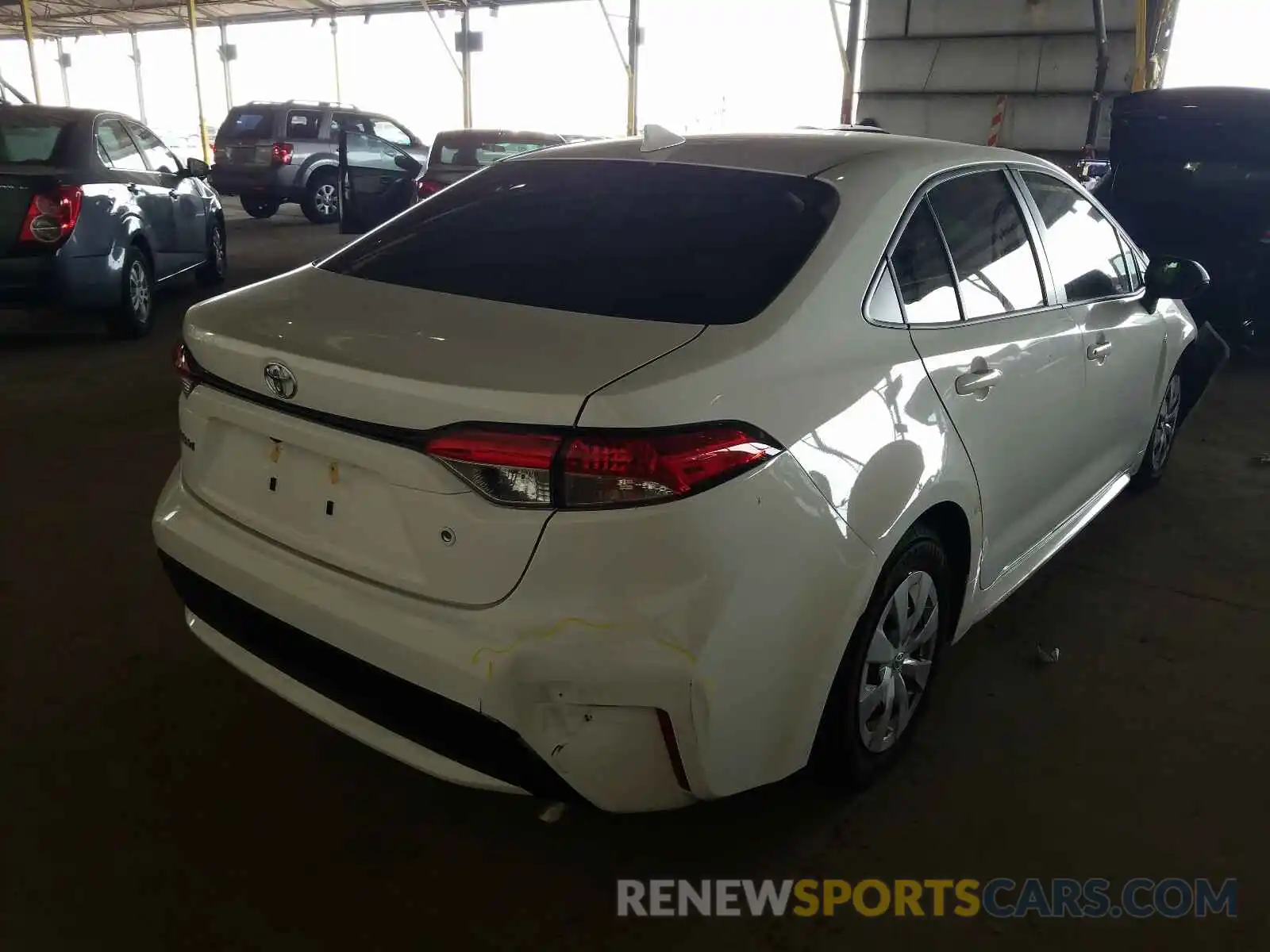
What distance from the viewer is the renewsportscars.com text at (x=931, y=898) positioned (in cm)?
192

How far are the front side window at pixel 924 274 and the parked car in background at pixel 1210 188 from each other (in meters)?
5.24

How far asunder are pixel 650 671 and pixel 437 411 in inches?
20.5

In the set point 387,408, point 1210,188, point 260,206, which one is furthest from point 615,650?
point 260,206

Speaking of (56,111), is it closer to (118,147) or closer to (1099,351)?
(118,147)

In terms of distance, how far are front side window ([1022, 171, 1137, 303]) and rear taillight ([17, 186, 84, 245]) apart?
5228 mm

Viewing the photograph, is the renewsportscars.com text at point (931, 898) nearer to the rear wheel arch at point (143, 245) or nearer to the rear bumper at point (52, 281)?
the rear bumper at point (52, 281)

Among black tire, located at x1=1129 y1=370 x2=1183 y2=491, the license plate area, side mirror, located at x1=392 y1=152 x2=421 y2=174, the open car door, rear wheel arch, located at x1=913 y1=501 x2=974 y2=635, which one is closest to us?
the license plate area

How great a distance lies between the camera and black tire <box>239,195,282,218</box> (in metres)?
13.9

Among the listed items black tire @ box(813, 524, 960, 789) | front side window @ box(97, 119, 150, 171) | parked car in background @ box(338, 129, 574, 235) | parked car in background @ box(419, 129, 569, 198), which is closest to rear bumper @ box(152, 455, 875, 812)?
black tire @ box(813, 524, 960, 789)

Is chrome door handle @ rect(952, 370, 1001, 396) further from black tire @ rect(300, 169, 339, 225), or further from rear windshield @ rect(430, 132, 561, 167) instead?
black tire @ rect(300, 169, 339, 225)

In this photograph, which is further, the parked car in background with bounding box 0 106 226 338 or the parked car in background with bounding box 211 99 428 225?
the parked car in background with bounding box 211 99 428 225

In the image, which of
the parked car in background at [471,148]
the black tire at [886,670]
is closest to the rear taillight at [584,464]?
the black tire at [886,670]

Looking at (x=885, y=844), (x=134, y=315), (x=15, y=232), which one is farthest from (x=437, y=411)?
(x=134, y=315)

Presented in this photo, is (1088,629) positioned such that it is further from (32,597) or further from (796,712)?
(32,597)
